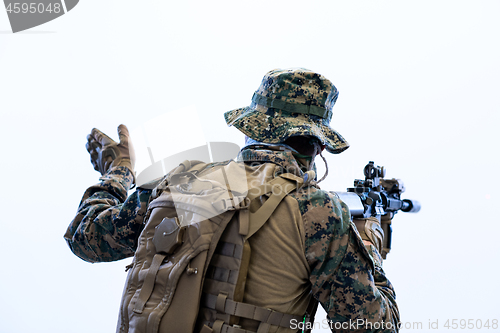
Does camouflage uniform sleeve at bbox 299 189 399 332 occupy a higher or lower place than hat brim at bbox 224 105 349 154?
lower

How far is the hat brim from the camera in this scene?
902 millimetres

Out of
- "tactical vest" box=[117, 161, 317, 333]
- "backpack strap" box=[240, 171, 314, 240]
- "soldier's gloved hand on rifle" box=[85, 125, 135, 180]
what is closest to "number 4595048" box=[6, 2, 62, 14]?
"soldier's gloved hand on rifle" box=[85, 125, 135, 180]

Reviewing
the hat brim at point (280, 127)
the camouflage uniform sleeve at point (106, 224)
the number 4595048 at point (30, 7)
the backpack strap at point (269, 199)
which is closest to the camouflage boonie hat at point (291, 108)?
the hat brim at point (280, 127)

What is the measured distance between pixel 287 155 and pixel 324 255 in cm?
24

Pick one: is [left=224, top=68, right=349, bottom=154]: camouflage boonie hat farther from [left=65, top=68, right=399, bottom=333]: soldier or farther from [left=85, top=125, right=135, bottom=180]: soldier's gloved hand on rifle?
[left=85, top=125, right=135, bottom=180]: soldier's gloved hand on rifle

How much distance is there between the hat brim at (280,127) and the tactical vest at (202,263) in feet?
0.41

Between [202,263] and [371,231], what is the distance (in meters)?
0.66

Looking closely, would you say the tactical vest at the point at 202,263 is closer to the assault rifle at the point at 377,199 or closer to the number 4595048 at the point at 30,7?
the assault rifle at the point at 377,199

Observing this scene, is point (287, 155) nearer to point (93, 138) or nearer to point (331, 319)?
point (331, 319)

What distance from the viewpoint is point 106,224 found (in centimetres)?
99

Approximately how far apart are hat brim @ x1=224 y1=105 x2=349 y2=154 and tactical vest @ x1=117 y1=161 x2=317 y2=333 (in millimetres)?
124

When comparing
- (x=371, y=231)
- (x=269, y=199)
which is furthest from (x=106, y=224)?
(x=371, y=231)

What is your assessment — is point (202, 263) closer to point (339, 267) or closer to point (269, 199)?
point (269, 199)

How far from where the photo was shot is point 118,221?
97cm
